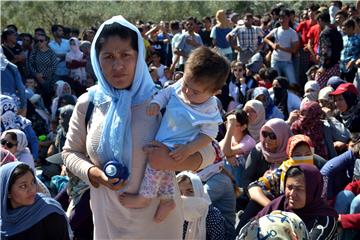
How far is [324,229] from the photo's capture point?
466cm

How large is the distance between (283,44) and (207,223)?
7.57 m

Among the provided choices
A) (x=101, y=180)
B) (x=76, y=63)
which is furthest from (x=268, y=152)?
(x=76, y=63)

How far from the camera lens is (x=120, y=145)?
275 cm

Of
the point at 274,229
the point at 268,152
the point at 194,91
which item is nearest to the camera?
the point at 194,91

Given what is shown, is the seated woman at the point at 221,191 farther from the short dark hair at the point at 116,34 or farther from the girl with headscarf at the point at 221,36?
the girl with headscarf at the point at 221,36

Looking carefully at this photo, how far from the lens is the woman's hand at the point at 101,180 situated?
271cm

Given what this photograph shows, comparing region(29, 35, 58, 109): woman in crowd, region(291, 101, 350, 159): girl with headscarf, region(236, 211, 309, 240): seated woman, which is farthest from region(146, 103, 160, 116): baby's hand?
region(29, 35, 58, 109): woman in crowd

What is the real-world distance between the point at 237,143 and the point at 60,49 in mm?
8376

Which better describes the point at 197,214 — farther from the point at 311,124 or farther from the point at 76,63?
the point at 76,63

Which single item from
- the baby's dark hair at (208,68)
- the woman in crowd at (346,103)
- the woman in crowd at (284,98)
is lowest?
the woman in crowd at (284,98)

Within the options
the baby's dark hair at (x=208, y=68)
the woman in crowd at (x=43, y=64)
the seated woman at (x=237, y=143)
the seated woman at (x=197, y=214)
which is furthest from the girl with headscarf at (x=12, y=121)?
the woman in crowd at (x=43, y=64)

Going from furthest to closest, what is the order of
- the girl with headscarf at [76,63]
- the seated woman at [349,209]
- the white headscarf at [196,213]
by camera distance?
the girl with headscarf at [76,63], the seated woman at [349,209], the white headscarf at [196,213]

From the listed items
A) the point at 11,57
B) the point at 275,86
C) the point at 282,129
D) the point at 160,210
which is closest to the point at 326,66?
the point at 275,86

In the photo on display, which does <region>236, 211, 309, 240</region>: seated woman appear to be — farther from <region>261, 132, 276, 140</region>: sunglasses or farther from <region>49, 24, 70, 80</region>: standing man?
<region>49, 24, 70, 80</region>: standing man
